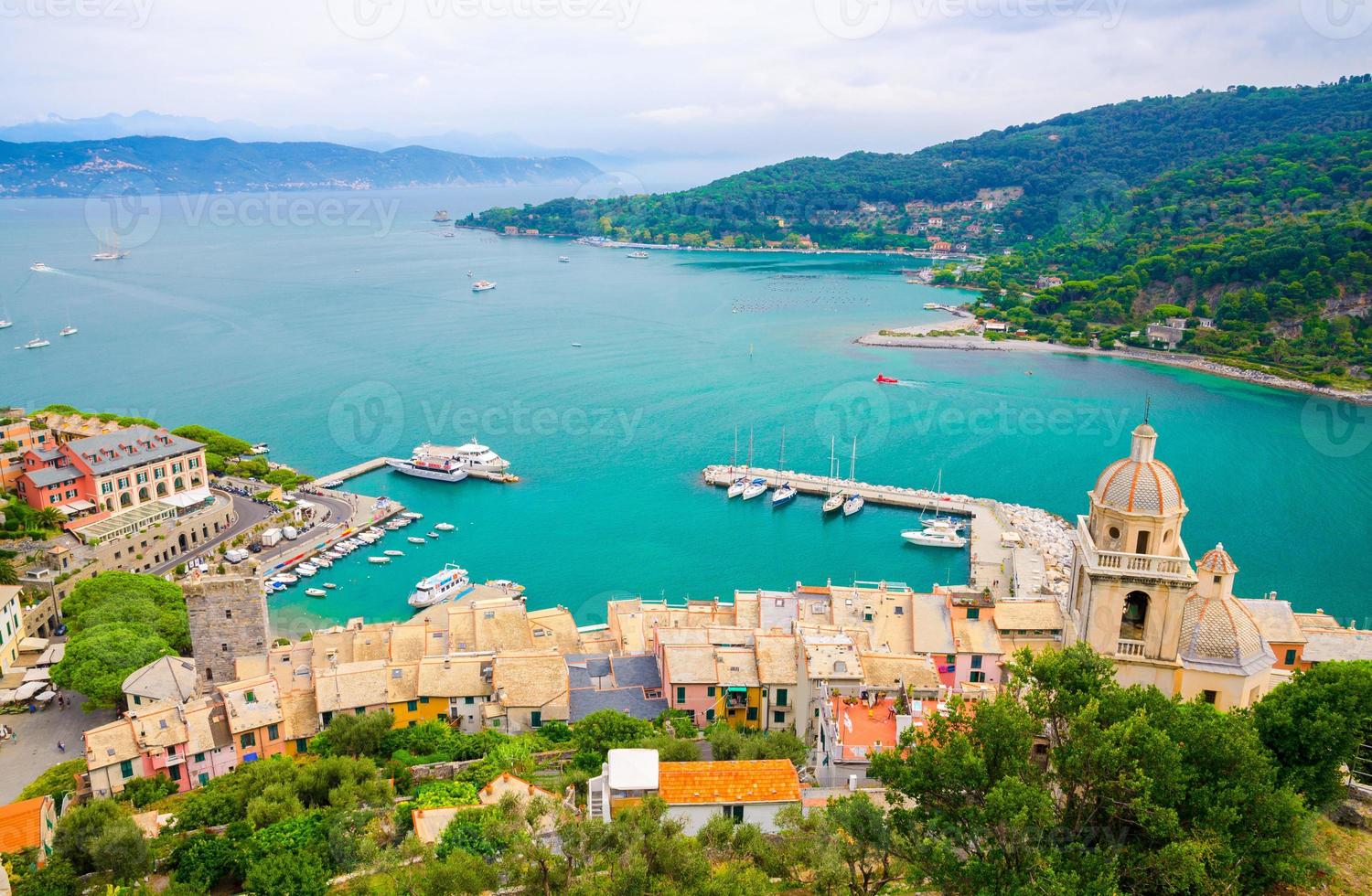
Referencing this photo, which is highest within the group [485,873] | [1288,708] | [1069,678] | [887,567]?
[1069,678]

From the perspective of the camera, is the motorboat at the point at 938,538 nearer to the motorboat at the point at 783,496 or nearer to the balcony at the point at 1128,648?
the motorboat at the point at 783,496

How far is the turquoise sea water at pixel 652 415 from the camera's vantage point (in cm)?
4878

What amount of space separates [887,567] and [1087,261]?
314 ft

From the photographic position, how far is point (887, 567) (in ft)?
157

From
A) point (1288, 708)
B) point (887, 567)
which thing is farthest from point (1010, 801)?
point (887, 567)

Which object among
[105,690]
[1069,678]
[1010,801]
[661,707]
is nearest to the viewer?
[1010,801]

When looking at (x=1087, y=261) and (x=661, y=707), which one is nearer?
(x=661, y=707)

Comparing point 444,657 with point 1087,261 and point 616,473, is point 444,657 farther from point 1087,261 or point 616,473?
point 1087,261

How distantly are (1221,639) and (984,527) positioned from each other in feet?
111

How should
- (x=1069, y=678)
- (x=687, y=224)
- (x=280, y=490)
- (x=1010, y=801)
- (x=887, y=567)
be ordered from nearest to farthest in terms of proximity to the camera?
(x=1010, y=801)
(x=1069, y=678)
(x=887, y=567)
(x=280, y=490)
(x=687, y=224)

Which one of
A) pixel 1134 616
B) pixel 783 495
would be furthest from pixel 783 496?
pixel 1134 616

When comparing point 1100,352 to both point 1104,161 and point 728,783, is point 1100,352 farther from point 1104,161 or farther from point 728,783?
point 1104,161

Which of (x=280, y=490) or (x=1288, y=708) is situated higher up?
(x=1288, y=708)

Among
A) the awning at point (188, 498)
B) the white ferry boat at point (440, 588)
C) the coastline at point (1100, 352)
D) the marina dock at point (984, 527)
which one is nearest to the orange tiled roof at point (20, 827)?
the white ferry boat at point (440, 588)
